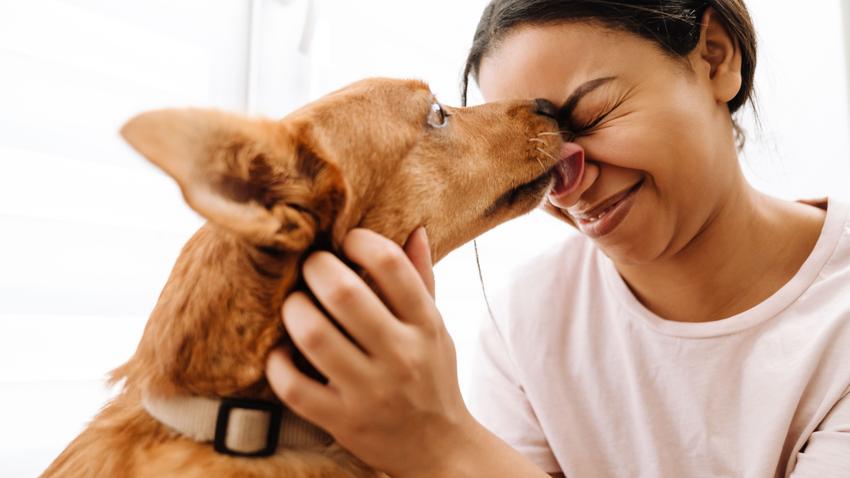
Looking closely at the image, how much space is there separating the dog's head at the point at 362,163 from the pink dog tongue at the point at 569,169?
0.04 ft

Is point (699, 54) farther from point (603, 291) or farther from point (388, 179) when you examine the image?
point (388, 179)

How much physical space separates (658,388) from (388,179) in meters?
0.70

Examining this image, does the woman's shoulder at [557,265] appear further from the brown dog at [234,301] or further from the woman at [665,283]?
the brown dog at [234,301]

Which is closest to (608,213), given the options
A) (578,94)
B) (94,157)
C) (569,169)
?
(569,169)

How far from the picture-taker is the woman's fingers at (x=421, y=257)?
0.76m

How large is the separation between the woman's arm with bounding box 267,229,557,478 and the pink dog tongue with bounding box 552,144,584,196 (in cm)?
42

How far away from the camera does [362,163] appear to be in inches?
32.9

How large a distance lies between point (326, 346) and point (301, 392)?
0.20 ft

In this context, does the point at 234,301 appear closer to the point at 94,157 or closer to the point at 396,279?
the point at 396,279

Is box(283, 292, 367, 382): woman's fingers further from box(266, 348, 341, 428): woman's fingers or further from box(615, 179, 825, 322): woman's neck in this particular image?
box(615, 179, 825, 322): woman's neck

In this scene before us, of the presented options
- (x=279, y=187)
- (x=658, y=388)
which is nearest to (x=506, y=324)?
(x=658, y=388)

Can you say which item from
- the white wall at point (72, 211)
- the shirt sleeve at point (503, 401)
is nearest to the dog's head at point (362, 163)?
the shirt sleeve at point (503, 401)

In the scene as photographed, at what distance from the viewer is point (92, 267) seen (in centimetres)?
129

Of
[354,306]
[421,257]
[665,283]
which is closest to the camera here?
[354,306]
